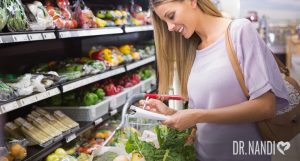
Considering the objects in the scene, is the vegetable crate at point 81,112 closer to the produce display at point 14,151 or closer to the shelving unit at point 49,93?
the shelving unit at point 49,93

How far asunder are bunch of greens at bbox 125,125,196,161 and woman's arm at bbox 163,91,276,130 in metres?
Result: 0.21

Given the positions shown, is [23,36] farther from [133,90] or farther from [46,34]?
[133,90]

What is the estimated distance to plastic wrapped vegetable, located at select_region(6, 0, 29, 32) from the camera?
1.98 meters

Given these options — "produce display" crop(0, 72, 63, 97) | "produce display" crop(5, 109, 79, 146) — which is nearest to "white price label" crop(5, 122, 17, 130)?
"produce display" crop(5, 109, 79, 146)

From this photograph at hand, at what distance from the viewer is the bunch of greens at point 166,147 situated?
1.50 metres

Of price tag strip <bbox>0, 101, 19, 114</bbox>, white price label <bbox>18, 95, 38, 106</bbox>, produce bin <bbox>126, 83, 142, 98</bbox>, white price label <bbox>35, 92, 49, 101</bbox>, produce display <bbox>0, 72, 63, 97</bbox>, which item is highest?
produce display <bbox>0, 72, 63, 97</bbox>

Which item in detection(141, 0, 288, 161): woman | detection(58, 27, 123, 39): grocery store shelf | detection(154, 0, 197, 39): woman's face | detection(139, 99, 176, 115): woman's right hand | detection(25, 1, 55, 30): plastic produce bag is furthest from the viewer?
detection(58, 27, 123, 39): grocery store shelf

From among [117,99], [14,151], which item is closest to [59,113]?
[14,151]

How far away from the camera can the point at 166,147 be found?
1.58 m

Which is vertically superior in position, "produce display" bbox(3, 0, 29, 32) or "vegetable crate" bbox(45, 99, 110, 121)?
"produce display" bbox(3, 0, 29, 32)

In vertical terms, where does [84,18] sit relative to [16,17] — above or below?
below

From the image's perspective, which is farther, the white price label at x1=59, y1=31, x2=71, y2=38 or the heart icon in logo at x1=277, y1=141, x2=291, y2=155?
the white price label at x1=59, y1=31, x2=71, y2=38

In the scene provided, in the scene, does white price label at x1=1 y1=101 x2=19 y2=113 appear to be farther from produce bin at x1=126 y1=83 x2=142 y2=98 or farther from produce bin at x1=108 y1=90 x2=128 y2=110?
produce bin at x1=126 y1=83 x2=142 y2=98

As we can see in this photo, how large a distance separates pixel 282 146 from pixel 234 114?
1.21 ft
